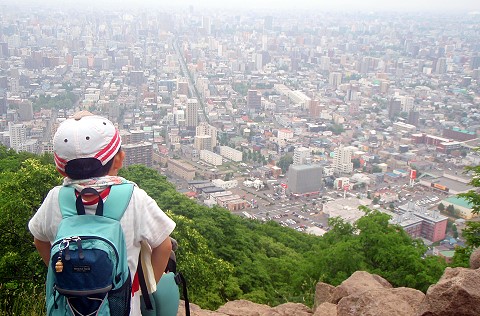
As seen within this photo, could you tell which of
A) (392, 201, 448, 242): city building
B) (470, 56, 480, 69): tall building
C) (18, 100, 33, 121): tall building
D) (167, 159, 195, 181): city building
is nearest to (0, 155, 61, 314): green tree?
(392, 201, 448, 242): city building

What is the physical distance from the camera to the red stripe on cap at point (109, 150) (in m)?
0.60

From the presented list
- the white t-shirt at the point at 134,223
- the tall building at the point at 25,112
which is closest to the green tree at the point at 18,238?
the white t-shirt at the point at 134,223

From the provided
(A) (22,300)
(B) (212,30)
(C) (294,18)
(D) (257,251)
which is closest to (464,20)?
(C) (294,18)

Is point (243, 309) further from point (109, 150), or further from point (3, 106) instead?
point (3, 106)

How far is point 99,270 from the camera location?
0.54 m

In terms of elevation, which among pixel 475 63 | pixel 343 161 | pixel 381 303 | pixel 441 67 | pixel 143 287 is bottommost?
pixel 343 161

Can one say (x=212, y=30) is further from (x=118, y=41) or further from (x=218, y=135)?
(x=218, y=135)

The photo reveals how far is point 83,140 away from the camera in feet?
1.94

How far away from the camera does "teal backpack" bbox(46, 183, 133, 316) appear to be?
53 centimetres

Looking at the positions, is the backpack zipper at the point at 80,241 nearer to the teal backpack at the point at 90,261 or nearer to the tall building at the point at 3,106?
the teal backpack at the point at 90,261

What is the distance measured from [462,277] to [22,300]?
3.22 feet

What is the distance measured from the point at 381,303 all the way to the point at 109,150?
0.81m

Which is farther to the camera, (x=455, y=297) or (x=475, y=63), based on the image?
(x=475, y=63)

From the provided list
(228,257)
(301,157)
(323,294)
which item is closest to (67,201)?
(323,294)
